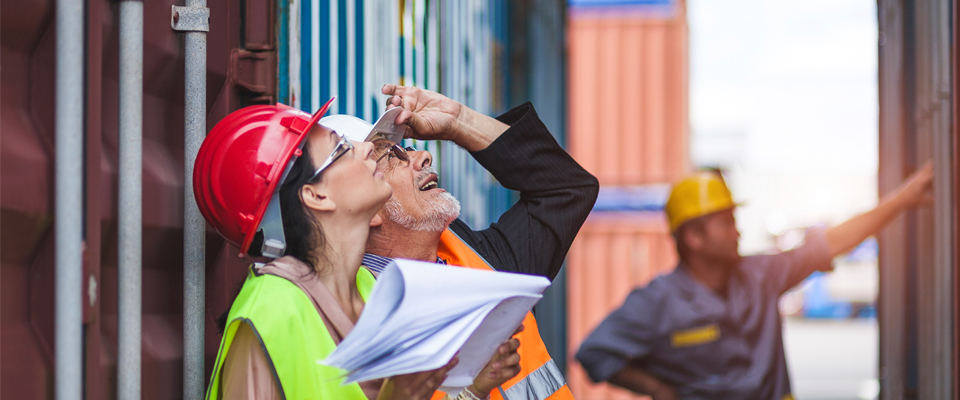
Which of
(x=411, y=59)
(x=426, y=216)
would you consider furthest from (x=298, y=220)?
(x=411, y=59)

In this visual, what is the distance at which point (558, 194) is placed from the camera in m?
2.60

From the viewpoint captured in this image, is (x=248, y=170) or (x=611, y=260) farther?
(x=611, y=260)

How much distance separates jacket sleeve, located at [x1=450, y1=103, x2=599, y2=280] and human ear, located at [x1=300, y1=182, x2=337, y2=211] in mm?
752

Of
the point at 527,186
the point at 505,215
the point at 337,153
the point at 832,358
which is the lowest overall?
the point at 832,358

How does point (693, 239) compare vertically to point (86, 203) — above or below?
below

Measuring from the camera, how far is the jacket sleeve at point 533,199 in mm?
2539

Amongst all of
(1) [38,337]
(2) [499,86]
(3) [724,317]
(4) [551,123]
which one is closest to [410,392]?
(1) [38,337]

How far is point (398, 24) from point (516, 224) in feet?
4.58

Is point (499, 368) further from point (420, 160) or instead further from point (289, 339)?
point (420, 160)

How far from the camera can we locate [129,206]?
64.8 inches

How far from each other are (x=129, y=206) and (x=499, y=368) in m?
0.90

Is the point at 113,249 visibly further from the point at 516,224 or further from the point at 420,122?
the point at 516,224

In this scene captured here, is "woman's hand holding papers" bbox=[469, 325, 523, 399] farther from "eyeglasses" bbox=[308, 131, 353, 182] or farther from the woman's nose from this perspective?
the woman's nose

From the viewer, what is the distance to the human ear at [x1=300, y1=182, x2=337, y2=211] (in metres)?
1.86
